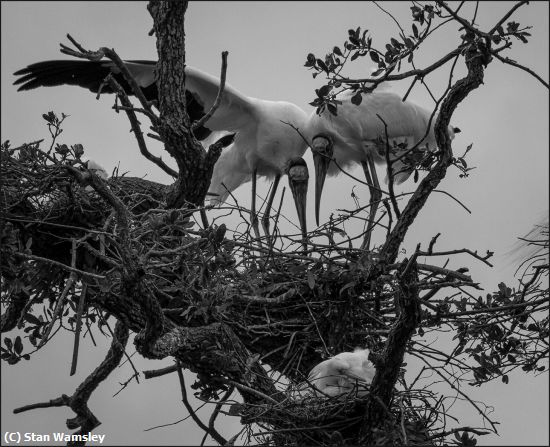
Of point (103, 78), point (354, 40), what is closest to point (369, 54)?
point (354, 40)

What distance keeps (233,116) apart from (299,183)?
2.32ft

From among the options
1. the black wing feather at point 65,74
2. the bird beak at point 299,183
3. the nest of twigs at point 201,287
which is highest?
the bird beak at point 299,183

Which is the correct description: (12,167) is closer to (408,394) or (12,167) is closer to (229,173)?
(408,394)

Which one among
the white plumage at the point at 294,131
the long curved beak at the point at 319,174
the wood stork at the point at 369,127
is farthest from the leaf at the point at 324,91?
the long curved beak at the point at 319,174

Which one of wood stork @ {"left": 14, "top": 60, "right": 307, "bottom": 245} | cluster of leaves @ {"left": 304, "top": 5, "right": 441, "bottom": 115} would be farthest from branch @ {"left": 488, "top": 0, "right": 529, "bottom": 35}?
wood stork @ {"left": 14, "top": 60, "right": 307, "bottom": 245}

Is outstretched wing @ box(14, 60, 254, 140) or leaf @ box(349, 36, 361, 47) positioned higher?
outstretched wing @ box(14, 60, 254, 140)

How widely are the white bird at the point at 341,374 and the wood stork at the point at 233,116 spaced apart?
1.84 m

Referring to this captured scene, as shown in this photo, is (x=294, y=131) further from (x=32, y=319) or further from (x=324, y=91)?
(x=324, y=91)

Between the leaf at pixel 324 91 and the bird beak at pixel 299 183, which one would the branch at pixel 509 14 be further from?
the bird beak at pixel 299 183

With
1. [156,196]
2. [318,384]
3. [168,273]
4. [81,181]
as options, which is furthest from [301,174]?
[81,181]

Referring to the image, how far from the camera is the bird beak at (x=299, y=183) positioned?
723 cm

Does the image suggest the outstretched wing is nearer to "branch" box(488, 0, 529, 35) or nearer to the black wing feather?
the black wing feather

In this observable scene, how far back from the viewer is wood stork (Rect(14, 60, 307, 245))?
607 centimetres

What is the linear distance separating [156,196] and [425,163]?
1.56m
